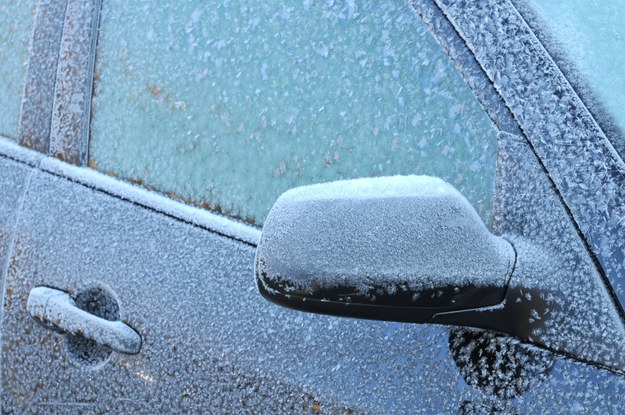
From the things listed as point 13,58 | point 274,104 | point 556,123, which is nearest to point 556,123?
point 556,123

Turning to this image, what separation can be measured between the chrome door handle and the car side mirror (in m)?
0.54

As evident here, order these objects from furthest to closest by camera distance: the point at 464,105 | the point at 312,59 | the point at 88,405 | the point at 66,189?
1. the point at 66,189
2. the point at 88,405
3. the point at 312,59
4. the point at 464,105

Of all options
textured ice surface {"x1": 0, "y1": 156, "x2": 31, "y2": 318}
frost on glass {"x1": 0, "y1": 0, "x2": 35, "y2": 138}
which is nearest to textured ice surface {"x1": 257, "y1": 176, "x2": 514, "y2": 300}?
textured ice surface {"x1": 0, "y1": 156, "x2": 31, "y2": 318}

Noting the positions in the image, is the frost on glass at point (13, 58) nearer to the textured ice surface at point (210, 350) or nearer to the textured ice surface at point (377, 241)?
the textured ice surface at point (210, 350)

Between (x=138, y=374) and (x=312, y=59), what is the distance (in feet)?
2.10

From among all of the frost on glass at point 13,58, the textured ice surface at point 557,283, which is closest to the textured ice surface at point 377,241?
the textured ice surface at point 557,283

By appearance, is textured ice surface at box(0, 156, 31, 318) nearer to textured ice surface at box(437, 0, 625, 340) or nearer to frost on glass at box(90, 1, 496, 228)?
frost on glass at box(90, 1, 496, 228)

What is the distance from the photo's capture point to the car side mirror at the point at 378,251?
110cm

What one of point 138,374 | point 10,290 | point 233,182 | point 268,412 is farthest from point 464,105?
point 10,290

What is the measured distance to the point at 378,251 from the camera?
1102 mm

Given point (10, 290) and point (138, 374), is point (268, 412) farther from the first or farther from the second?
point (10, 290)

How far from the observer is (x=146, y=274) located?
1.63 meters

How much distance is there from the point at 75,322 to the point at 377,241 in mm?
800

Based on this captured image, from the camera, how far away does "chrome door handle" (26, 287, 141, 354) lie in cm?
162
